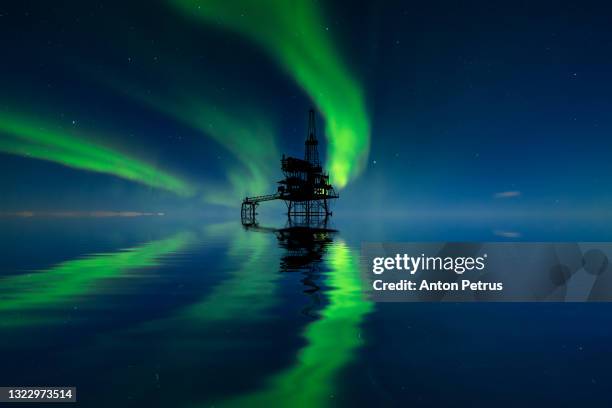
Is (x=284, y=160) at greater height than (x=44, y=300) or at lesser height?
greater

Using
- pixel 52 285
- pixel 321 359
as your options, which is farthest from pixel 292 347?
pixel 52 285

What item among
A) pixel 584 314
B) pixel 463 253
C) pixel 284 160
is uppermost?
pixel 284 160

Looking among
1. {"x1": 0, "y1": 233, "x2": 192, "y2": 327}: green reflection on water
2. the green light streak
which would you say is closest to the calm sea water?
the green light streak

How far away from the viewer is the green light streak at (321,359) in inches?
324

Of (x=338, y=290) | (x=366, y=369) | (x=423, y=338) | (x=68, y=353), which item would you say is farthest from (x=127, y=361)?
(x=338, y=290)

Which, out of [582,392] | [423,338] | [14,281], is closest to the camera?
[582,392]

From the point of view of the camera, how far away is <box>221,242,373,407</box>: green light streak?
8219 millimetres

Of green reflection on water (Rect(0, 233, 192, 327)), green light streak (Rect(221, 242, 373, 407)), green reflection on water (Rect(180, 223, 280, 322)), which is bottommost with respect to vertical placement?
green light streak (Rect(221, 242, 373, 407))

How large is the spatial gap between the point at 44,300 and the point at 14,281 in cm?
677

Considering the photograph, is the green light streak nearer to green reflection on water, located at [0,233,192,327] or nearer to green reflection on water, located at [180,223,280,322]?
green reflection on water, located at [180,223,280,322]

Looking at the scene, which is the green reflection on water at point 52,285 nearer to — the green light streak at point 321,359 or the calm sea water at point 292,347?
the calm sea water at point 292,347

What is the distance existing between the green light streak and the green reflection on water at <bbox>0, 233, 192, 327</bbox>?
9534 millimetres

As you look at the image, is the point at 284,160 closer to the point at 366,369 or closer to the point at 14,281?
the point at 14,281

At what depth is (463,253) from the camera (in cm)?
1750
